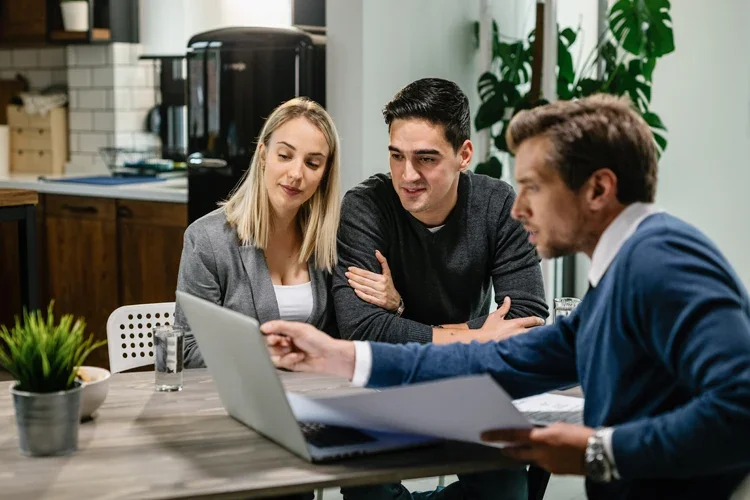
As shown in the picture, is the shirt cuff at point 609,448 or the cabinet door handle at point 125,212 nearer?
the shirt cuff at point 609,448

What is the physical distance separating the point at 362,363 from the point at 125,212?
3412mm

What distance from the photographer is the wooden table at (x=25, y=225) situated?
397 centimetres

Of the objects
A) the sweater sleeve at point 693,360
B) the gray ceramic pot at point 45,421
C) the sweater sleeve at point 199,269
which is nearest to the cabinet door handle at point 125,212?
the sweater sleeve at point 199,269

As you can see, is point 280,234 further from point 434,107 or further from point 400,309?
point 434,107

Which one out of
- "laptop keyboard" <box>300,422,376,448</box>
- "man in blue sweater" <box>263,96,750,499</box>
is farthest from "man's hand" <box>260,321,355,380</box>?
"laptop keyboard" <box>300,422,376,448</box>

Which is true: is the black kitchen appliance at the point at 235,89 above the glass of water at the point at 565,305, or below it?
above

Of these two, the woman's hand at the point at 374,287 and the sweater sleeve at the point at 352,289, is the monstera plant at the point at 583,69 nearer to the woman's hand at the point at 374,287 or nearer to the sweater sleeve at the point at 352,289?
the sweater sleeve at the point at 352,289

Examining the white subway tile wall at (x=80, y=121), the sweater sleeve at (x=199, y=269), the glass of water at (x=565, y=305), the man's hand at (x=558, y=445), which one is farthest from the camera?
the white subway tile wall at (x=80, y=121)

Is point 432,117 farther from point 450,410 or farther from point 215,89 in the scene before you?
point 215,89

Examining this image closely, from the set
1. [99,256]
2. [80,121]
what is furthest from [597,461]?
[80,121]

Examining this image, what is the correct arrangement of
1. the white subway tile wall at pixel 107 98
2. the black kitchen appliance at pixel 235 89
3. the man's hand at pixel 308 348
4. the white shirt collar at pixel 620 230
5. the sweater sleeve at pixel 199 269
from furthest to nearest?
the white subway tile wall at pixel 107 98 → the black kitchen appliance at pixel 235 89 → the sweater sleeve at pixel 199 269 → the man's hand at pixel 308 348 → the white shirt collar at pixel 620 230

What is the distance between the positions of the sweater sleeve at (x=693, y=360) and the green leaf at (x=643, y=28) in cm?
313

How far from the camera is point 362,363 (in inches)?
65.0

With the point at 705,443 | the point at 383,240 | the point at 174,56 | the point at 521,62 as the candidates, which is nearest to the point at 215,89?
the point at 174,56
